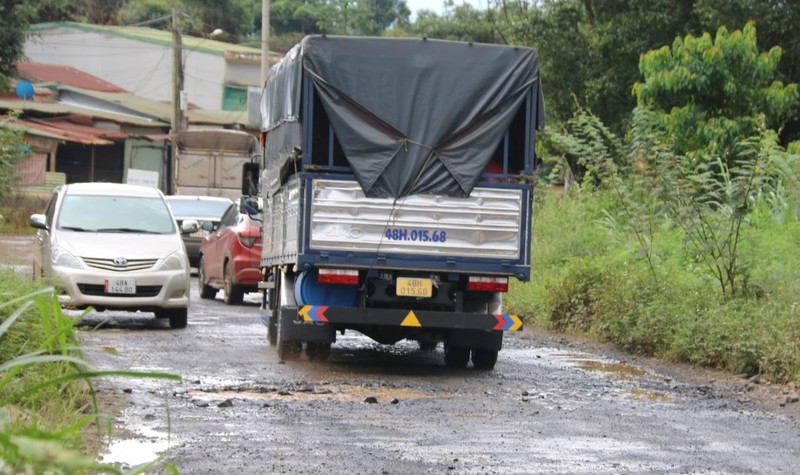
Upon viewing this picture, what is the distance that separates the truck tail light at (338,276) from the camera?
11250 mm

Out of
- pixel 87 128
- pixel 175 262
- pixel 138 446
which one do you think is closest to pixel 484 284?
pixel 138 446

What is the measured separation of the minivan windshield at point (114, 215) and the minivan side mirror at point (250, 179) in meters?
1.11

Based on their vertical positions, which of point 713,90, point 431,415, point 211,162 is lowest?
point 431,415

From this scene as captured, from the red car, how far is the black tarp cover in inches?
276

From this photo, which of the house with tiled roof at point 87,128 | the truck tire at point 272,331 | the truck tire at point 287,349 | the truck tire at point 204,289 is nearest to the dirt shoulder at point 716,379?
the truck tire at point 272,331

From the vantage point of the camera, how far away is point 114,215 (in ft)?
53.2

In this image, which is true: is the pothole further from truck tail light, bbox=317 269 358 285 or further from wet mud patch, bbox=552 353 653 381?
truck tail light, bbox=317 269 358 285

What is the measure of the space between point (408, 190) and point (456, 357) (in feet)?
6.77

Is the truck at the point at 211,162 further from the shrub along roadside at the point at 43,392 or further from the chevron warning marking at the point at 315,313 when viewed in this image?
the chevron warning marking at the point at 315,313

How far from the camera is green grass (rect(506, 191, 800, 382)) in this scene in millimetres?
11672

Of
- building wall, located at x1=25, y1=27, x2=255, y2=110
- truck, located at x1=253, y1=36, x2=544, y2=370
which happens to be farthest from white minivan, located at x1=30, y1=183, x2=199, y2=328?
building wall, located at x1=25, y1=27, x2=255, y2=110

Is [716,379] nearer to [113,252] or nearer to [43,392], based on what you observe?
[43,392]

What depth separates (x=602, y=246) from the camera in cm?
1975

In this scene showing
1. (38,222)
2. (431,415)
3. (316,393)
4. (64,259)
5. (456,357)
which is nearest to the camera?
(431,415)
